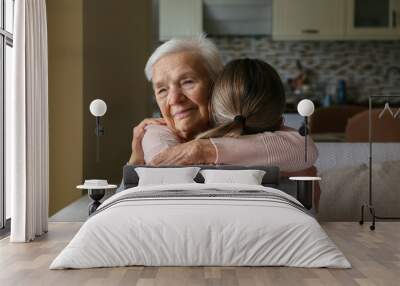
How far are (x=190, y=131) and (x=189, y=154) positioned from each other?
0.80 ft

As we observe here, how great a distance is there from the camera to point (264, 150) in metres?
6.89

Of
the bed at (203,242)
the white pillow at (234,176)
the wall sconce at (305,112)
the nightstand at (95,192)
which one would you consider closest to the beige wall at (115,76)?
the nightstand at (95,192)

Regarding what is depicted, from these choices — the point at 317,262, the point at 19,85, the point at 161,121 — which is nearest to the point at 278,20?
the point at 161,121

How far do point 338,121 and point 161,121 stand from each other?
1.93 metres

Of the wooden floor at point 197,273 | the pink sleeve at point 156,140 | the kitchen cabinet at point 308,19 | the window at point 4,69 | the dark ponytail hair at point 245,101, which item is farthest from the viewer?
the kitchen cabinet at point 308,19

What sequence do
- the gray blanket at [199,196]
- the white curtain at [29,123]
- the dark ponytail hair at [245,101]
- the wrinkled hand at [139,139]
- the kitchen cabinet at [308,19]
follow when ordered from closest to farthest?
the gray blanket at [199,196]
the white curtain at [29,123]
the dark ponytail hair at [245,101]
the wrinkled hand at [139,139]
the kitchen cabinet at [308,19]

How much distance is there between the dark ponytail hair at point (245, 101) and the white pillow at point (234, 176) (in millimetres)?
482

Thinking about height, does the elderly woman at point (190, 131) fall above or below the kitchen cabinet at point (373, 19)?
below

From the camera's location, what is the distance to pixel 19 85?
5.79m

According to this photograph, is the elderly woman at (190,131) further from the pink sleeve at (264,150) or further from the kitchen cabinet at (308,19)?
the kitchen cabinet at (308,19)

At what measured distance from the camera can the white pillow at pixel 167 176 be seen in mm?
6508

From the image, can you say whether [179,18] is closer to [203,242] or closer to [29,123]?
[29,123]

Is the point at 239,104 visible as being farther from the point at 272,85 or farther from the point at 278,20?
the point at 278,20

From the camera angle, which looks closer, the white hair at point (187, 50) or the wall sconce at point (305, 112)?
the wall sconce at point (305, 112)
